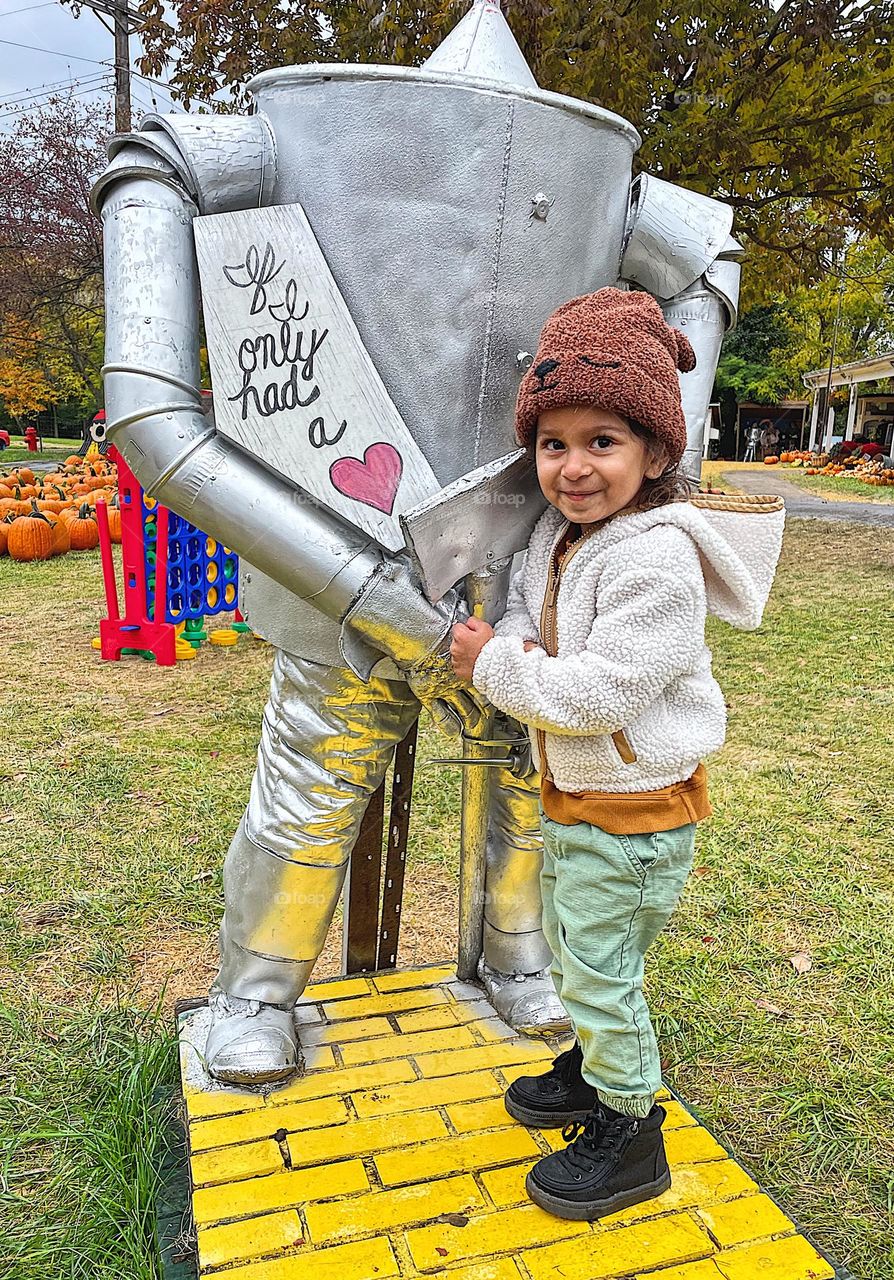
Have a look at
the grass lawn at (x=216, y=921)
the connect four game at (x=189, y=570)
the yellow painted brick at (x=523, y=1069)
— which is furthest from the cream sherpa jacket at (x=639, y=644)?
the connect four game at (x=189, y=570)

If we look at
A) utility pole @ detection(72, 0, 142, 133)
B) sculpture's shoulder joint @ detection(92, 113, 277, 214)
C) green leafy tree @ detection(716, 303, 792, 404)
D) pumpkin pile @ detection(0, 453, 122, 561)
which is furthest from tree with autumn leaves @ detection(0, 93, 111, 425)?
green leafy tree @ detection(716, 303, 792, 404)

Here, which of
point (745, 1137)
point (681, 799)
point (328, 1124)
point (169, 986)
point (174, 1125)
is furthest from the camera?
point (169, 986)

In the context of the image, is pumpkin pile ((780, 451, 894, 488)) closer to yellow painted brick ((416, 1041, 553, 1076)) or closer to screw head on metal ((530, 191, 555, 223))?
yellow painted brick ((416, 1041, 553, 1076))

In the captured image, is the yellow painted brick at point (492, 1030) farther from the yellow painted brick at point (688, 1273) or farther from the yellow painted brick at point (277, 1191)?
the yellow painted brick at point (688, 1273)

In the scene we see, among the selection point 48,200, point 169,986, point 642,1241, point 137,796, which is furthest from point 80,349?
point 642,1241

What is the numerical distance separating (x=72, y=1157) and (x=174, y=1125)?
0.21 metres

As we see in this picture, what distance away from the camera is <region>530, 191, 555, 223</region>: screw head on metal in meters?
1.64

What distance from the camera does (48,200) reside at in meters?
14.0

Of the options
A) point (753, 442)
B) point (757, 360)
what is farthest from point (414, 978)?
point (757, 360)

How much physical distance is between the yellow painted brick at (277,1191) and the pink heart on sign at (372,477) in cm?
108

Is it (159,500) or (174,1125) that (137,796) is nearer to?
(174,1125)

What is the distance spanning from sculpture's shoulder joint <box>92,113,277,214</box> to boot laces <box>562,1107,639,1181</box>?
1.60m

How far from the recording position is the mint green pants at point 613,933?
151 centimetres

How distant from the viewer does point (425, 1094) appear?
1.89 metres
